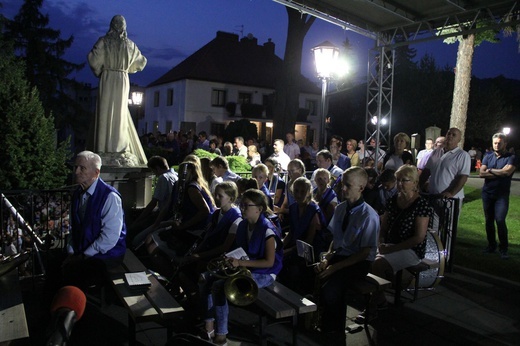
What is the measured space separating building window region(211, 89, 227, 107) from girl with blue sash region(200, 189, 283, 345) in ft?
116

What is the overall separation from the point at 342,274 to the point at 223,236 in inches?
55.7

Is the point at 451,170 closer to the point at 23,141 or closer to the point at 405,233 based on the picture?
the point at 405,233

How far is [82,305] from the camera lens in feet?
5.39

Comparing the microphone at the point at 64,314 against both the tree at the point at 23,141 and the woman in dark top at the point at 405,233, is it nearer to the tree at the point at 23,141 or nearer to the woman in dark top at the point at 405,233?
the woman in dark top at the point at 405,233

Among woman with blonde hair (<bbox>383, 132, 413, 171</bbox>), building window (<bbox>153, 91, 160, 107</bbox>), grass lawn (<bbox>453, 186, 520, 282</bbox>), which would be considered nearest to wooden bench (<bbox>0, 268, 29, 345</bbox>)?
grass lawn (<bbox>453, 186, 520, 282</bbox>)

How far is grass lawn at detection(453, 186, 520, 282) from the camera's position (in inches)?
262

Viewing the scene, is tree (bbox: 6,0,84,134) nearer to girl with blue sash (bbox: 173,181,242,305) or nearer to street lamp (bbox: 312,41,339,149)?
street lamp (bbox: 312,41,339,149)

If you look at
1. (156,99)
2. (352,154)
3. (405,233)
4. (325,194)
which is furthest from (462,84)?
(156,99)

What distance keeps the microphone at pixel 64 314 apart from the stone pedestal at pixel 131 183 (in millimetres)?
5839

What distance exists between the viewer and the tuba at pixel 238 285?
3.80 meters

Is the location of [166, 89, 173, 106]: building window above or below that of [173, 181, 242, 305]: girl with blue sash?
above

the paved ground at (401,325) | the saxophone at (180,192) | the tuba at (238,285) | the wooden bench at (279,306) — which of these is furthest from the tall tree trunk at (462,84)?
the tuba at (238,285)

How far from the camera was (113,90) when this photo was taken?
741 centimetres

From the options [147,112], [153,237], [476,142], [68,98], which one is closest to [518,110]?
[476,142]
